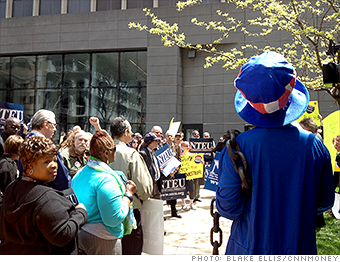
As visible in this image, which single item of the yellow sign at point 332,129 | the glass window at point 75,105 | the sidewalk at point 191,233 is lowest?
the sidewalk at point 191,233

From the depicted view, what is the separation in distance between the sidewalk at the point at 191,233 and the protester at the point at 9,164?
2.70 meters

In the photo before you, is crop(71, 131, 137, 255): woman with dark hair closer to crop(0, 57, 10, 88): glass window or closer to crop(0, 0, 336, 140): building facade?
crop(0, 0, 336, 140): building facade

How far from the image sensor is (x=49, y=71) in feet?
76.2

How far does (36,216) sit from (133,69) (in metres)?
20.4

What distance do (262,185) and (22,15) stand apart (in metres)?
26.2

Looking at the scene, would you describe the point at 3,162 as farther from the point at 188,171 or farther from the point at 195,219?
the point at 188,171

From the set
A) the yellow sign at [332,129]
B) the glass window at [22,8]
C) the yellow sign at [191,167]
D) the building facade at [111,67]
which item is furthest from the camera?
the glass window at [22,8]

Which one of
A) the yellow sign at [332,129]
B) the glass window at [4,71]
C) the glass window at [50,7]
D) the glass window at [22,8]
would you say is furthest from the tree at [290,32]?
the glass window at [4,71]

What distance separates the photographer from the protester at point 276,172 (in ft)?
6.43

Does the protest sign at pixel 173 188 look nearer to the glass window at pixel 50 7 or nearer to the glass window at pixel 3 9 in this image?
the glass window at pixel 50 7

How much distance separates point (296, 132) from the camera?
202 centimetres

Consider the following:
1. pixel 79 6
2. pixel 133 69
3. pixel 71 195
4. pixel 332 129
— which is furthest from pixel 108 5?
pixel 71 195

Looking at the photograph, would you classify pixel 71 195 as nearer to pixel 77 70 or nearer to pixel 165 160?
pixel 165 160

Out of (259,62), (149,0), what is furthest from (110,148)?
(149,0)
